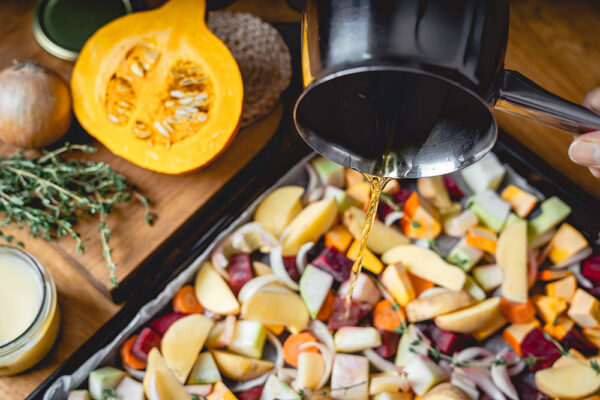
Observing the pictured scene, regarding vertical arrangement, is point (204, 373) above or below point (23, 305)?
below

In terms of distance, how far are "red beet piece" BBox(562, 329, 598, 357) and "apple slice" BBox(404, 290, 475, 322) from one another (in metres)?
0.23

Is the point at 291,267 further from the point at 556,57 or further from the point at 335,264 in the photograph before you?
the point at 556,57

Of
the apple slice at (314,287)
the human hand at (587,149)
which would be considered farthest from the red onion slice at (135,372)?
the human hand at (587,149)

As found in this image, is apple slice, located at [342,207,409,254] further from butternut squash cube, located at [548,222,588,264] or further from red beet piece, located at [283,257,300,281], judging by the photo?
butternut squash cube, located at [548,222,588,264]

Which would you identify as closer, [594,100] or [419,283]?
[594,100]

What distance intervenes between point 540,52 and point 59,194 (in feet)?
4.29

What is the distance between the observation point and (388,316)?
49.9 inches

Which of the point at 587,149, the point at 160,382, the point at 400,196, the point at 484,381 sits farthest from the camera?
the point at 400,196

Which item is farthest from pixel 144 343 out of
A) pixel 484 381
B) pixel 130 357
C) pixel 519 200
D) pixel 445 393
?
pixel 519 200

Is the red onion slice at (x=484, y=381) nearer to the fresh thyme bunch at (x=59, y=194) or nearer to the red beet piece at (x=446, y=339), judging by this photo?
the red beet piece at (x=446, y=339)

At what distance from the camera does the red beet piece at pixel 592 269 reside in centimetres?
130

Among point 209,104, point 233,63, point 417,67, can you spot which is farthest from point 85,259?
point 417,67

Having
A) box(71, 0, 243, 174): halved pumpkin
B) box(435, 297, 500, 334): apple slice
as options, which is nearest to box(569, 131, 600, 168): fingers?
box(435, 297, 500, 334): apple slice

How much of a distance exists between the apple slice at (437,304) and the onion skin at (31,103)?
91 cm
